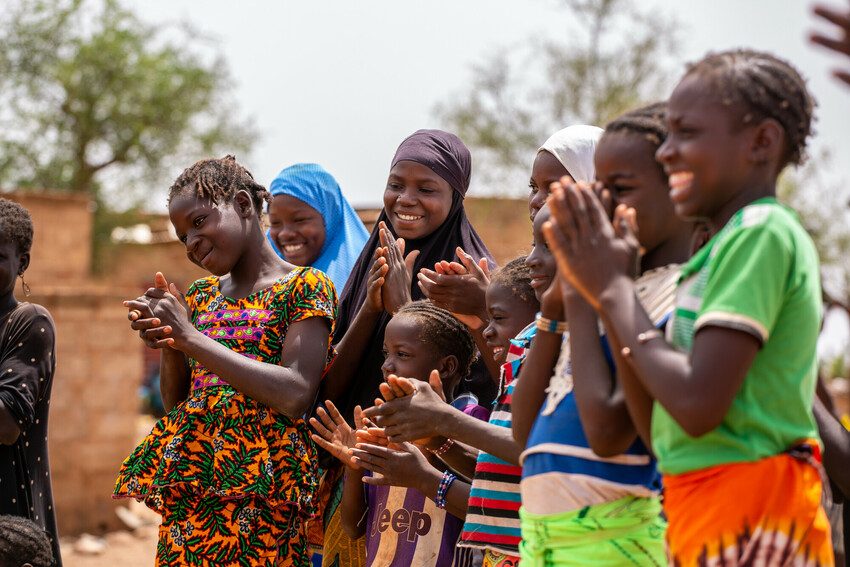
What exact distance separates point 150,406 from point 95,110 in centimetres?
717

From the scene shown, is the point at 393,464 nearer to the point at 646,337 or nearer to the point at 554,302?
the point at 554,302

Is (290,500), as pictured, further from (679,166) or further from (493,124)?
(493,124)

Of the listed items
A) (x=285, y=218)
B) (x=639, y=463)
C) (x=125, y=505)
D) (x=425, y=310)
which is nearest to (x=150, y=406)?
(x=125, y=505)

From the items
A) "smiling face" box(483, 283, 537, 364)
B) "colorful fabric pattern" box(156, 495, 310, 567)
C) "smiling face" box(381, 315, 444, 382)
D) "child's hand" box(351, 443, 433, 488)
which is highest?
"smiling face" box(483, 283, 537, 364)

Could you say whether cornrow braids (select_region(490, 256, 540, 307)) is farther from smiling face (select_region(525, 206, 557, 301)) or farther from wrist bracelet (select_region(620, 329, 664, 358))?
wrist bracelet (select_region(620, 329, 664, 358))

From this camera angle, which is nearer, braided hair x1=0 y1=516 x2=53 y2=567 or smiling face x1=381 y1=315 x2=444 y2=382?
smiling face x1=381 y1=315 x2=444 y2=382

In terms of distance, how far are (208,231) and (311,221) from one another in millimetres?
1300

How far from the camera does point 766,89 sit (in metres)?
2.53

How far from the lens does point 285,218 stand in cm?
552

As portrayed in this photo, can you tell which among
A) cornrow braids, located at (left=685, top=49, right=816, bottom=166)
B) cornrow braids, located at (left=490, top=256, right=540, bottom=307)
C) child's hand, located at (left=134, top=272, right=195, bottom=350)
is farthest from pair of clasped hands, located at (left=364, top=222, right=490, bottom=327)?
cornrow braids, located at (left=685, top=49, right=816, bottom=166)

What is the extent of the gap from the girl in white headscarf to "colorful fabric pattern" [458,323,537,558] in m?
Answer: 0.71

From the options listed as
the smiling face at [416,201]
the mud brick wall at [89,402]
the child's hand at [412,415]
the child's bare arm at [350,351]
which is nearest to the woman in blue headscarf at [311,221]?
the smiling face at [416,201]

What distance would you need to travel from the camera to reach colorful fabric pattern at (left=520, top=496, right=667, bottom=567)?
9.06ft

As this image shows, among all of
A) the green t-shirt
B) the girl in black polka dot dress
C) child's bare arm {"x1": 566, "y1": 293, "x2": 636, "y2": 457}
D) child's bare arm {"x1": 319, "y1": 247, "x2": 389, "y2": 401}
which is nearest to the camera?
the green t-shirt
